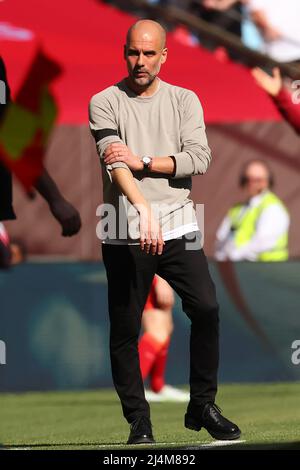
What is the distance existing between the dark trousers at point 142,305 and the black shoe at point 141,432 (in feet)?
0.10

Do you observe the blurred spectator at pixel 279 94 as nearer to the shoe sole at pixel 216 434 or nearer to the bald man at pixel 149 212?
the bald man at pixel 149 212

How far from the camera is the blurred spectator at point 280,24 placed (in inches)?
563

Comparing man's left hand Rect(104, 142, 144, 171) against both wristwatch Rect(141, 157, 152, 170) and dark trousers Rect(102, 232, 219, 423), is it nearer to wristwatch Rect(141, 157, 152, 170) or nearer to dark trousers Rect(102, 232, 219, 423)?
wristwatch Rect(141, 157, 152, 170)

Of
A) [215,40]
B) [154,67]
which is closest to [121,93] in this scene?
[154,67]

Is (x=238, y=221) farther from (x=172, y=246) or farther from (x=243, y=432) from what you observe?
(x=172, y=246)

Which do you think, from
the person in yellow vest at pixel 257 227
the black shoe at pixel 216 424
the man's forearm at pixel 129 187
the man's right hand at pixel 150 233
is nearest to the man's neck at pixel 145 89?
the man's forearm at pixel 129 187

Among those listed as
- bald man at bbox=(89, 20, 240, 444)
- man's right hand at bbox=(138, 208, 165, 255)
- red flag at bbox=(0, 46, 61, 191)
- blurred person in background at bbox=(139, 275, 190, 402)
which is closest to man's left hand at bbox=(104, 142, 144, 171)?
bald man at bbox=(89, 20, 240, 444)

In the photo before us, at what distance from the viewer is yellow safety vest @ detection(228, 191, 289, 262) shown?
1301 cm

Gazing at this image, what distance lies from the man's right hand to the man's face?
61cm

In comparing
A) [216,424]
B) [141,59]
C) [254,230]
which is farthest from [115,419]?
[254,230]

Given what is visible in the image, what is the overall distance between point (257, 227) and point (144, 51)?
6357 mm

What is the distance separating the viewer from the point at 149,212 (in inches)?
262

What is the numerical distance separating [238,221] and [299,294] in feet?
3.93

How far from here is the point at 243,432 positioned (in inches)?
317
